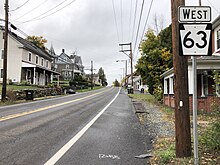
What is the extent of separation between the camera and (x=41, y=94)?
35031 mm

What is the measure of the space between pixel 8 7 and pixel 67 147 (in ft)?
69.8

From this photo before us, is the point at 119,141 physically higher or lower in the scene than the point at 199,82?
lower

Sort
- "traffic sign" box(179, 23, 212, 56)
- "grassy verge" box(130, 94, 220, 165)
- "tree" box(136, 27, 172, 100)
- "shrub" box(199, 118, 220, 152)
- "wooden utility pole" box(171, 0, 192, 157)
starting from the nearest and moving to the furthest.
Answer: "traffic sign" box(179, 23, 212, 56), "grassy verge" box(130, 94, 220, 165), "wooden utility pole" box(171, 0, 192, 157), "shrub" box(199, 118, 220, 152), "tree" box(136, 27, 172, 100)

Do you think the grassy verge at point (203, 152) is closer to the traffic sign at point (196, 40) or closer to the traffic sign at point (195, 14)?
the traffic sign at point (196, 40)

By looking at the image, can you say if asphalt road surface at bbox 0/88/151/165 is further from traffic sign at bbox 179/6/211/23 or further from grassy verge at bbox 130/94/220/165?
traffic sign at bbox 179/6/211/23

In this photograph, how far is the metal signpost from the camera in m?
4.94

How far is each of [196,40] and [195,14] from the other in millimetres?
514

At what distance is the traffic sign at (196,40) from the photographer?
4938 mm

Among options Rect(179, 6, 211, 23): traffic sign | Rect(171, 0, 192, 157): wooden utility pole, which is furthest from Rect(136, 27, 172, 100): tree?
Rect(179, 6, 211, 23): traffic sign

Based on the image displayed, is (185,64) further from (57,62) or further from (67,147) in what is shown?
(57,62)

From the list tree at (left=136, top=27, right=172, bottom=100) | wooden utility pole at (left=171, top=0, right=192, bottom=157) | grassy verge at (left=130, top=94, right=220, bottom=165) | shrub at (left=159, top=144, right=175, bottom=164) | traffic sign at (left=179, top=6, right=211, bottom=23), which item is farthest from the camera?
tree at (left=136, top=27, right=172, bottom=100)

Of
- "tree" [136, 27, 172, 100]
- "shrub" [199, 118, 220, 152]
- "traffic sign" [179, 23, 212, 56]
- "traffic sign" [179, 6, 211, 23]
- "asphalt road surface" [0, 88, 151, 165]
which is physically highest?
"tree" [136, 27, 172, 100]

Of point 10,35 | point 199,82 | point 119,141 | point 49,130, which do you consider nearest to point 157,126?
point 119,141

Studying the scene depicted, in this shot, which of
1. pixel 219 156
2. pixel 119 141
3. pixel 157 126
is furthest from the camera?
pixel 157 126
